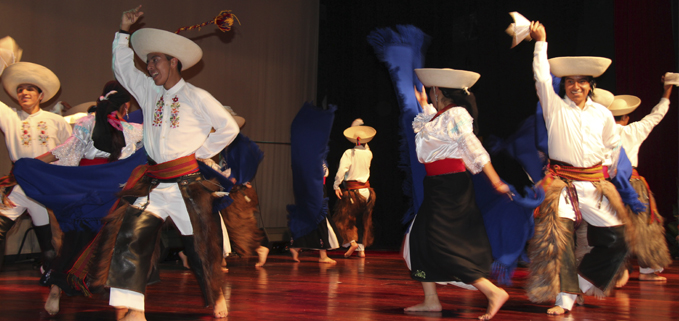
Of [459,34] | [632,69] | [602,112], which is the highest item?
[459,34]

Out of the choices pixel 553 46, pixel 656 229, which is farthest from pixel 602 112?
pixel 553 46

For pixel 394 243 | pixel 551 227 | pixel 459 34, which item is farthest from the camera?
pixel 394 243

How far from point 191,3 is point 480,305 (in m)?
6.63

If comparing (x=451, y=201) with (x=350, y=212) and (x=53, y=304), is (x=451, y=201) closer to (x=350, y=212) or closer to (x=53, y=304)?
(x=53, y=304)

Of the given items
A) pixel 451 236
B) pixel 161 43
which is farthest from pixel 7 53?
pixel 451 236

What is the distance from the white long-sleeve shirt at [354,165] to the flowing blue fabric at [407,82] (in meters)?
3.78

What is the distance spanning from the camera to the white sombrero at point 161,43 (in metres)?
2.95

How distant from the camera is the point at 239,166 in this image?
14.3ft

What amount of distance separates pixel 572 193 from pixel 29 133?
366cm

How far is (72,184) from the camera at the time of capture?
3.36m

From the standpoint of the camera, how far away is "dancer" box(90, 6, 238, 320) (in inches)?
108

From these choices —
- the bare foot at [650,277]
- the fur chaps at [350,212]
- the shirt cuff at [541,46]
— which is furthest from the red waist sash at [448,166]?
the fur chaps at [350,212]

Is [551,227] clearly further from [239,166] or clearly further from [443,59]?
[443,59]

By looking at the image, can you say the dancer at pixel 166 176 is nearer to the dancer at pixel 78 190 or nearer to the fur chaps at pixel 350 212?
the dancer at pixel 78 190
